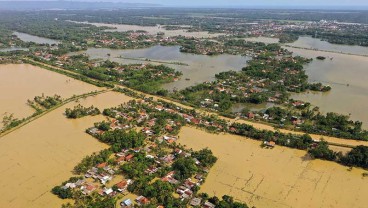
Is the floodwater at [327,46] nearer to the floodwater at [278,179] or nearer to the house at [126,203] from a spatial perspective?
the floodwater at [278,179]

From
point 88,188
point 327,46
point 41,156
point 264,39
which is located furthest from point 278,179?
point 264,39

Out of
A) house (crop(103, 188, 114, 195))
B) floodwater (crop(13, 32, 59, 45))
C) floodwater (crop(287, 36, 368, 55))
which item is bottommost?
house (crop(103, 188, 114, 195))

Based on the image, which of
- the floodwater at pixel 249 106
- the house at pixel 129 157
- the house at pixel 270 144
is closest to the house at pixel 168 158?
the house at pixel 129 157

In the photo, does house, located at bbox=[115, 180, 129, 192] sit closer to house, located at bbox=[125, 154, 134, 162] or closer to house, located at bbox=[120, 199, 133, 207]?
house, located at bbox=[120, 199, 133, 207]

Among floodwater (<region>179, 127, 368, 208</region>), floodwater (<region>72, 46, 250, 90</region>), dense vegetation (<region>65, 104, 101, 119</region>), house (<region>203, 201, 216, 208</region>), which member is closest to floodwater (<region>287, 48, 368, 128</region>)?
floodwater (<region>179, 127, 368, 208</region>)

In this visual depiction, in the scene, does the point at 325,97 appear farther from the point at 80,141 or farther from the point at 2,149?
the point at 2,149

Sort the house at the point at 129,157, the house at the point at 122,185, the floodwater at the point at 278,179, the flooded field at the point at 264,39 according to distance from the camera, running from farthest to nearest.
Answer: the flooded field at the point at 264,39 → the house at the point at 129,157 → the house at the point at 122,185 → the floodwater at the point at 278,179

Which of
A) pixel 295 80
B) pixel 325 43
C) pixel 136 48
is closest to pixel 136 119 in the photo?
pixel 295 80

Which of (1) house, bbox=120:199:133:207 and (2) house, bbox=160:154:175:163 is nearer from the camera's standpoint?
(1) house, bbox=120:199:133:207
